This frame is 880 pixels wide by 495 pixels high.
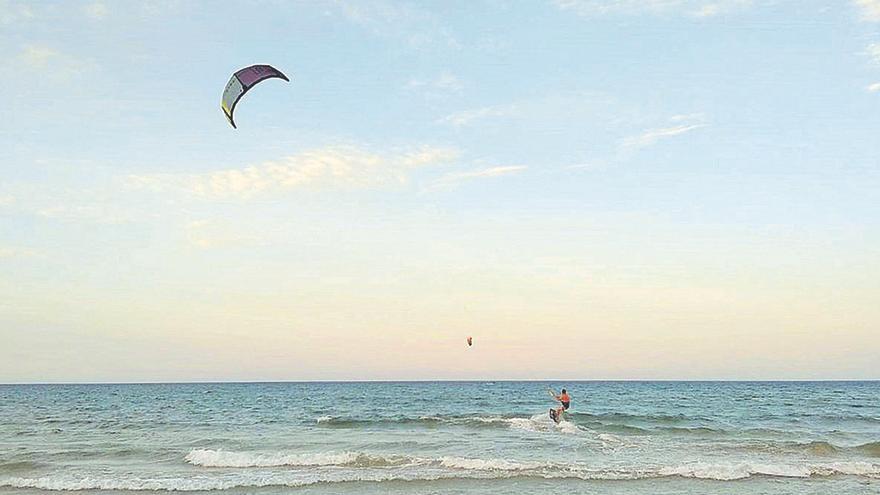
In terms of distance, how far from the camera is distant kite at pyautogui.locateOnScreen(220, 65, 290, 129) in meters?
13.3

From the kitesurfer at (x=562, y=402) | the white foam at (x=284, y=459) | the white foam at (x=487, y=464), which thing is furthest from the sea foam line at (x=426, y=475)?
the kitesurfer at (x=562, y=402)

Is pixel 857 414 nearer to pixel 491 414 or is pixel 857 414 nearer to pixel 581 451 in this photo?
pixel 491 414

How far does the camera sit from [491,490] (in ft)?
50.0

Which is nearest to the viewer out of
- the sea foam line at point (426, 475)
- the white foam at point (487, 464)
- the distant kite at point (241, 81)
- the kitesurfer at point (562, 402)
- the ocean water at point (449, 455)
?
the distant kite at point (241, 81)

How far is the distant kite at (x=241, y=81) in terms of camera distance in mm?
13312

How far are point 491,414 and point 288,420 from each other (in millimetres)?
10001

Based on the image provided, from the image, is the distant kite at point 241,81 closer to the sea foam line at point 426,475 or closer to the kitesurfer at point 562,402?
the sea foam line at point 426,475

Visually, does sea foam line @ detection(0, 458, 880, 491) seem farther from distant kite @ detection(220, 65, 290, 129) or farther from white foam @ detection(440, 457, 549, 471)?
distant kite @ detection(220, 65, 290, 129)

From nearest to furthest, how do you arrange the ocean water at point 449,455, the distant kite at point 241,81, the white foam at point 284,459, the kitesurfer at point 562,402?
1. the distant kite at point 241,81
2. the ocean water at point 449,455
3. the white foam at point 284,459
4. the kitesurfer at point 562,402

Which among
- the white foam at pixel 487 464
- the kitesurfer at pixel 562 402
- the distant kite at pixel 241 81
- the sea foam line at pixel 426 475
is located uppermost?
the distant kite at pixel 241 81

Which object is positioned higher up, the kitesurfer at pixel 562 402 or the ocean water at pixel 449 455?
the kitesurfer at pixel 562 402

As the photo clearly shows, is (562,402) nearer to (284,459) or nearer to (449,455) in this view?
(449,455)

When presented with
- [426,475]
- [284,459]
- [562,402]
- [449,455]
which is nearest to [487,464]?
[426,475]

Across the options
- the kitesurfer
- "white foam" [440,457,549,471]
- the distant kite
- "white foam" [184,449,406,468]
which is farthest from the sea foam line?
the kitesurfer
